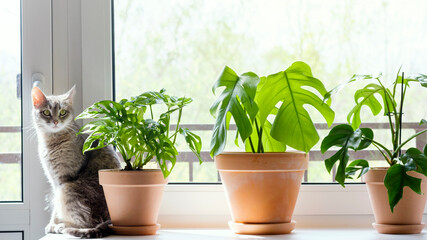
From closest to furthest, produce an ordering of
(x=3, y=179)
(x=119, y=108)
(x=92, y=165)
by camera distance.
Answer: (x=119, y=108)
(x=92, y=165)
(x=3, y=179)

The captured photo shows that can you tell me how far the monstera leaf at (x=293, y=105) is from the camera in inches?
54.1

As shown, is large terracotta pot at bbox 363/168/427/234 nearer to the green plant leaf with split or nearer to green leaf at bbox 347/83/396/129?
the green plant leaf with split

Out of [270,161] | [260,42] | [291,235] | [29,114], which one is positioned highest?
[260,42]

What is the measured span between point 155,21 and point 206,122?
1.33 feet

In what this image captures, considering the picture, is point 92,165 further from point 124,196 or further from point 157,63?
point 157,63

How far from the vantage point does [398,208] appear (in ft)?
4.74

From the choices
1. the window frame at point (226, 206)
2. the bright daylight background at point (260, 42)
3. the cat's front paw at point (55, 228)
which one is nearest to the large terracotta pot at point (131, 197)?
the cat's front paw at point (55, 228)

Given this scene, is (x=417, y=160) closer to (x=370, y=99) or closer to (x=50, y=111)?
(x=370, y=99)

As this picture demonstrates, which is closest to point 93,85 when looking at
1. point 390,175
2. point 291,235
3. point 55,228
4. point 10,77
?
point 10,77

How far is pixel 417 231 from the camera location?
1457 millimetres

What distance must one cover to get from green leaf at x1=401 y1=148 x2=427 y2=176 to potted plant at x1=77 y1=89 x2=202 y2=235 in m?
0.59

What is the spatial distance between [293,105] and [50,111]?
0.73 m

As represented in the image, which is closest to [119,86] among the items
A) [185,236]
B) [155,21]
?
[155,21]

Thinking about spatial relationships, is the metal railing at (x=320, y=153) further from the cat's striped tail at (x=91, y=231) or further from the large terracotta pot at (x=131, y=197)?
the cat's striped tail at (x=91, y=231)
